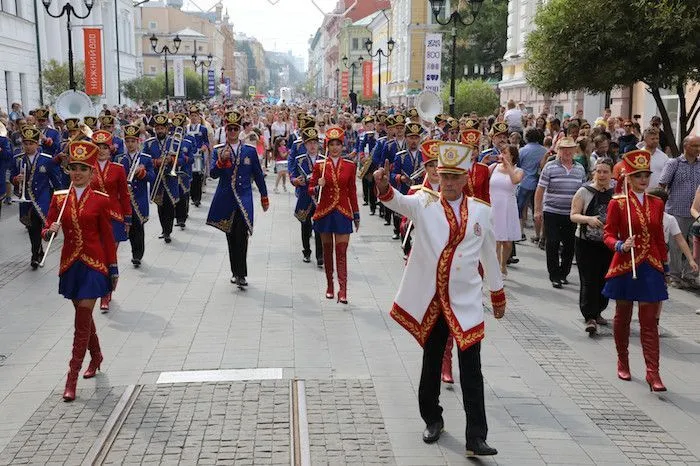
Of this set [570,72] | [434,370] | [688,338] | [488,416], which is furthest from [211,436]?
[570,72]

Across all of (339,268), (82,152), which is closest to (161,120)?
(339,268)

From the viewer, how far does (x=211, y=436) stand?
625 centimetres

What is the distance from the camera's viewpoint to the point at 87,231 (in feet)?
23.3

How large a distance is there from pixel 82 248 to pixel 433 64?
61.8 ft

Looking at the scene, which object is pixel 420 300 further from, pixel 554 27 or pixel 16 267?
pixel 554 27

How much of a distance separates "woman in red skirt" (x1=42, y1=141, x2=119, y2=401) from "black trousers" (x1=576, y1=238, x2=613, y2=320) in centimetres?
478

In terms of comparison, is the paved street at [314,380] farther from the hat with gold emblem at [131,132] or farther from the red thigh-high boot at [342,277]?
the hat with gold emblem at [131,132]

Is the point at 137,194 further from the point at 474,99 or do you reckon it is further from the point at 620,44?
the point at 474,99

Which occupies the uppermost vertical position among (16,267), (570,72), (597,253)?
(570,72)

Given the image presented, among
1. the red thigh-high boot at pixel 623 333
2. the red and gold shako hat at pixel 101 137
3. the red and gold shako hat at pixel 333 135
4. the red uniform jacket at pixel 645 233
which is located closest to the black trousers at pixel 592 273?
the red thigh-high boot at pixel 623 333

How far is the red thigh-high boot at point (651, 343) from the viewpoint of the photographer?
23.9ft

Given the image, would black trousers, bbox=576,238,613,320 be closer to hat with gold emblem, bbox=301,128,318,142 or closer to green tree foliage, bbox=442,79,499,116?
hat with gold emblem, bbox=301,128,318,142

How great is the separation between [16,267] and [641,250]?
9075 mm

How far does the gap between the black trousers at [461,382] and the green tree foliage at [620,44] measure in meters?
9.00
